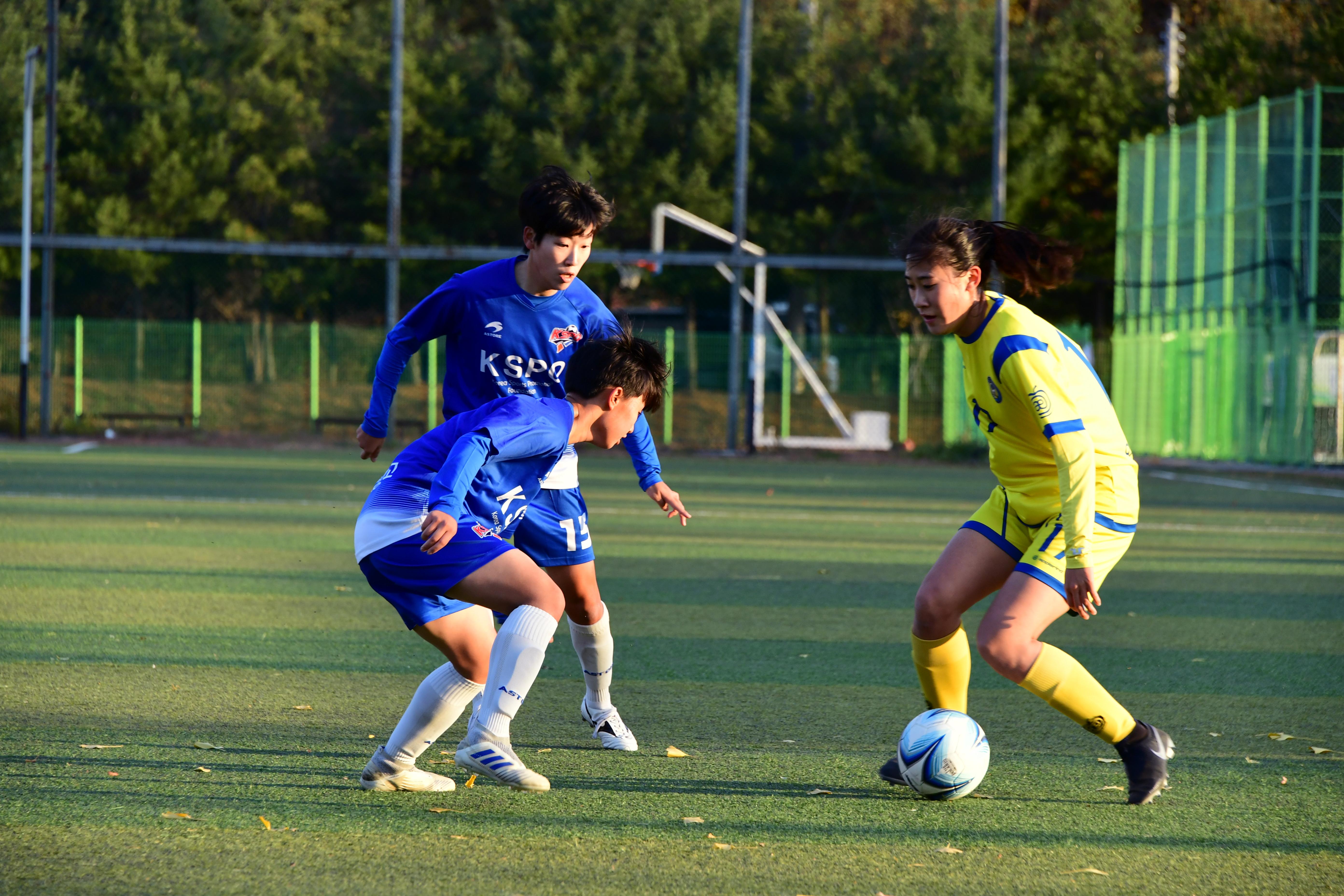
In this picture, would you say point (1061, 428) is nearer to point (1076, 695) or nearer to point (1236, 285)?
point (1076, 695)

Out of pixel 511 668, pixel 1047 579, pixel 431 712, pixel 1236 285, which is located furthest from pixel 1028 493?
pixel 1236 285

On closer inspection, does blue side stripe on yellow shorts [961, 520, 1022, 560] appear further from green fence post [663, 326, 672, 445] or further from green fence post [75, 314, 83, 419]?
green fence post [75, 314, 83, 419]

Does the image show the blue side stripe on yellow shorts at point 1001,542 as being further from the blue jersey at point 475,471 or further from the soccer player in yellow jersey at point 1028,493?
the blue jersey at point 475,471

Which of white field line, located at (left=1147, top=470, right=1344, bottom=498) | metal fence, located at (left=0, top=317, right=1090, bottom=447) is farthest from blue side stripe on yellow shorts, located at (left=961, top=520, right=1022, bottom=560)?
metal fence, located at (left=0, top=317, right=1090, bottom=447)

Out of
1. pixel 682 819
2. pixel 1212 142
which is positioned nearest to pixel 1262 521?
pixel 682 819

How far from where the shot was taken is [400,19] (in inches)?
1021

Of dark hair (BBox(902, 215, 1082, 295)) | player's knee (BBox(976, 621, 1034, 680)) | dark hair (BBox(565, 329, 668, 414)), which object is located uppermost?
dark hair (BBox(902, 215, 1082, 295))

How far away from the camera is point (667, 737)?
15.9ft

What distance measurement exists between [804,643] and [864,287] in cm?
2477

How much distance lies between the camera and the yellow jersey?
394 centimetres

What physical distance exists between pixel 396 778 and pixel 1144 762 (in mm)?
2018

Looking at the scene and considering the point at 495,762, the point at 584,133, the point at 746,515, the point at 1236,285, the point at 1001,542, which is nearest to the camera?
the point at 495,762

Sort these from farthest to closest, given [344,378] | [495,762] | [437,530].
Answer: [344,378] < [495,762] < [437,530]

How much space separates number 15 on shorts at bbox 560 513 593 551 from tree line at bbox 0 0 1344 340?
996 inches
